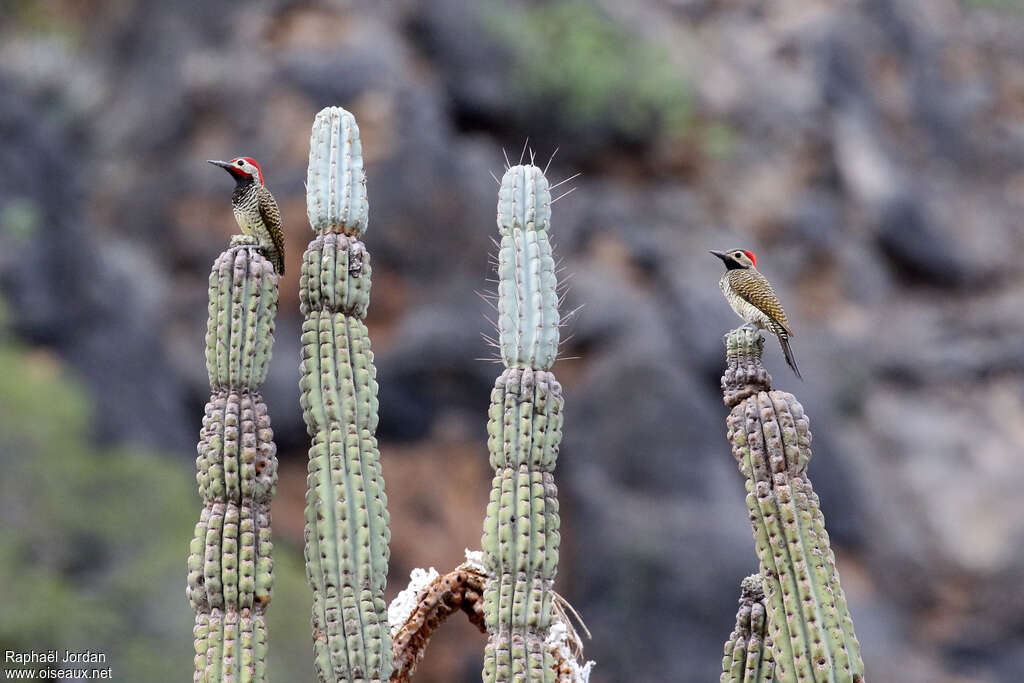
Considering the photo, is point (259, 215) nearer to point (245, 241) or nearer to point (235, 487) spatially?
point (245, 241)

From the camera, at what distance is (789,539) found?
17.4 feet

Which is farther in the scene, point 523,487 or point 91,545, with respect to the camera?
point 91,545

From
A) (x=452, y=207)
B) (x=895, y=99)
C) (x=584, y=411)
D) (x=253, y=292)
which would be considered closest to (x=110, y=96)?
(x=452, y=207)

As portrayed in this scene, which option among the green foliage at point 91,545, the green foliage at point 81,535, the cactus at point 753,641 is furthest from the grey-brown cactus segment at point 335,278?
the green foliage at point 81,535

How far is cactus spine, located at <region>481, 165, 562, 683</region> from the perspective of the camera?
5543mm

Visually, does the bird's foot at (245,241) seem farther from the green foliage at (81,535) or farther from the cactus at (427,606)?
the green foliage at (81,535)

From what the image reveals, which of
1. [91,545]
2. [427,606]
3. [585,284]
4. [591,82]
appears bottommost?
[427,606]

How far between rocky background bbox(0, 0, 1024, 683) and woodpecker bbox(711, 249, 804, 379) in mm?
9944

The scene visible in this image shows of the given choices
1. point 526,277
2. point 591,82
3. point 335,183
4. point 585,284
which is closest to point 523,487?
point 526,277

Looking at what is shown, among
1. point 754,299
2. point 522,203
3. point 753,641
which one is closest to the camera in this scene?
point 753,641

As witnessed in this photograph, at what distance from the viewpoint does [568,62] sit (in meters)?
22.2

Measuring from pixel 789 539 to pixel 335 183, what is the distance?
2445 mm

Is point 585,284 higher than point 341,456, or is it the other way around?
point 585,284

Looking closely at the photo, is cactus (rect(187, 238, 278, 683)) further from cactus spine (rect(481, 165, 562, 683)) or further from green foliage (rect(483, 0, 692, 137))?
green foliage (rect(483, 0, 692, 137))
